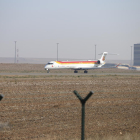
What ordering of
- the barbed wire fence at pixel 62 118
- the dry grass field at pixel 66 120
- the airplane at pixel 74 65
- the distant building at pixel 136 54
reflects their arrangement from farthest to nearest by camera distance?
the distant building at pixel 136 54 → the airplane at pixel 74 65 → the barbed wire fence at pixel 62 118 → the dry grass field at pixel 66 120

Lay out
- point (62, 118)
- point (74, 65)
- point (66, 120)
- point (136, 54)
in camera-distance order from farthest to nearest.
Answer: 1. point (136, 54)
2. point (74, 65)
3. point (62, 118)
4. point (66, 120)

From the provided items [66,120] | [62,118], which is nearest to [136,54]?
[62,118]

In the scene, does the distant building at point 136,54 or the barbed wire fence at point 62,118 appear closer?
the barbed wire fence at point 62,118

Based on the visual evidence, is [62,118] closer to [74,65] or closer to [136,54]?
[74,65]

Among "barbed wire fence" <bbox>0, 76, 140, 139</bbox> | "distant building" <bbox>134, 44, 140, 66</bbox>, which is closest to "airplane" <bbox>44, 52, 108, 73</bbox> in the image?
"barbed wire fence" <bbox>0, 76, 140, 139</bbox>

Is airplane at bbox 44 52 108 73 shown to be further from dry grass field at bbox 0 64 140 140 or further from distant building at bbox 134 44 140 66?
distant building at bbox 134 44 140 66

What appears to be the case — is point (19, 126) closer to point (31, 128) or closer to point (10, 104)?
point (31, 128)

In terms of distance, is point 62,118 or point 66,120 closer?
point 66,120

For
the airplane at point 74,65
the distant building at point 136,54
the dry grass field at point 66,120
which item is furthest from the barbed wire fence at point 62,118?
the distant building at point 136,54

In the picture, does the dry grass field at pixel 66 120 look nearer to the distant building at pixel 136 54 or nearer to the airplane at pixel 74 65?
the airplane at pixel 74 65

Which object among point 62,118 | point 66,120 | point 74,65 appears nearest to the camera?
point 66,120

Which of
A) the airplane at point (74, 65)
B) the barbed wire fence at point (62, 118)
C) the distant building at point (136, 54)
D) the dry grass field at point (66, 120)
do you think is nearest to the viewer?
the dry grass field at point (66, 120)

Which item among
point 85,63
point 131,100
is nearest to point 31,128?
point 131,100

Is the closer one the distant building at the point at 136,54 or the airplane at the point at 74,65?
the airplane at the point at 74,65
